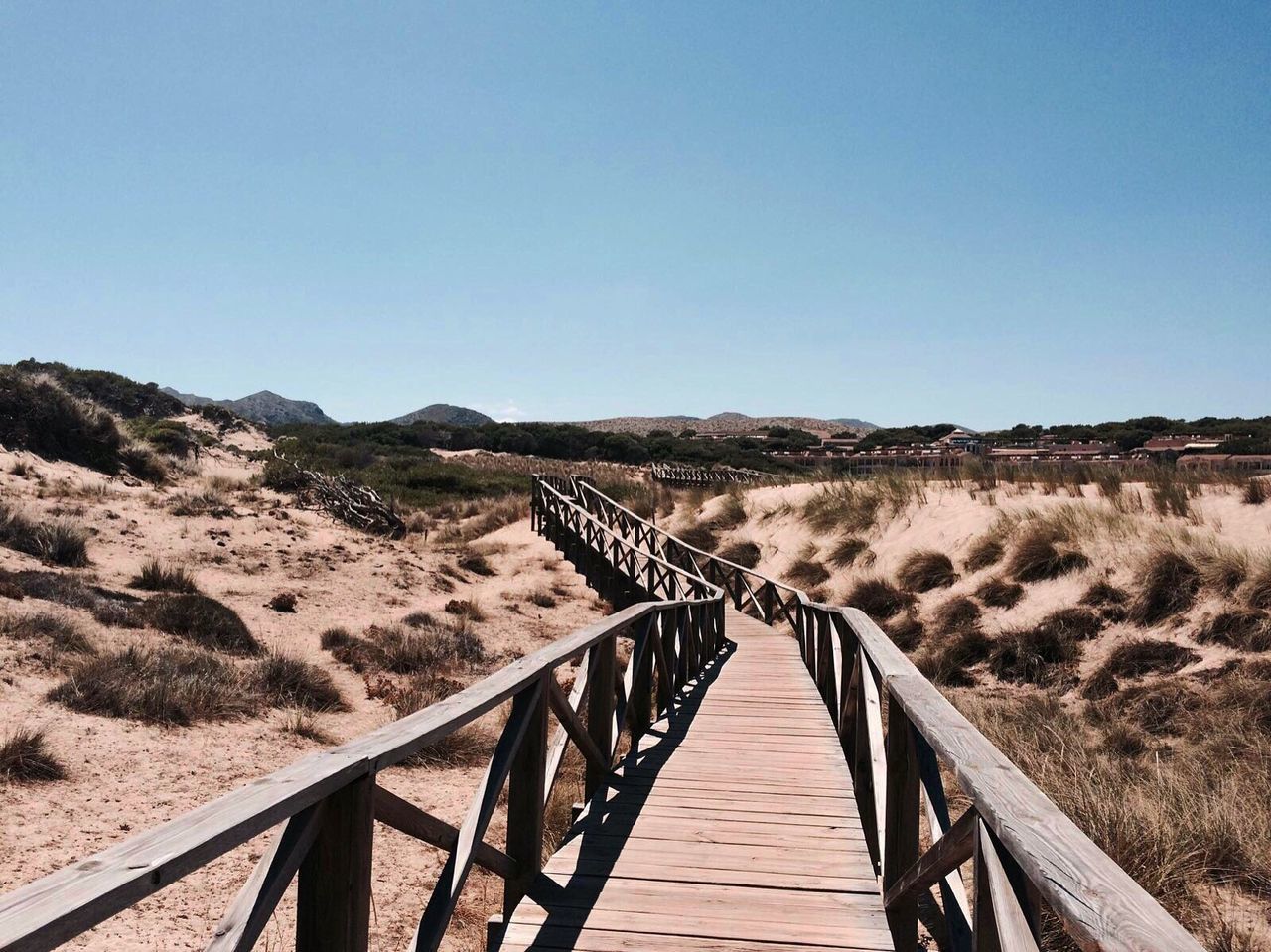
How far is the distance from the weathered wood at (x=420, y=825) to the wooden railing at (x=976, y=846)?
1.41 metres

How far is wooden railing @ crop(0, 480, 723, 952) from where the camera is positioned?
51.1 inches

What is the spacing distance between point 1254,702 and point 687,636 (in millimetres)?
5538

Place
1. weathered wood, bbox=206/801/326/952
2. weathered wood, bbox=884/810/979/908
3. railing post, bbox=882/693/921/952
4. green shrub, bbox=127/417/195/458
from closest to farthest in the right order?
1. weathered wood, bbox=206/801/326/952
2. weathered wood, bbox=884/810/979/908
3. railing post, bbox=882/693/921/952
4. green shrub, bbox=127/417/195/458

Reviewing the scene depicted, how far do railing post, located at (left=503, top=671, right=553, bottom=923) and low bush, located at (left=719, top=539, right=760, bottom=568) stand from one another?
56.7 ft

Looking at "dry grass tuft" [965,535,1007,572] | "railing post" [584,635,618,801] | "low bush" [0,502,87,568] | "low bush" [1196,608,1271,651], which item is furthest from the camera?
"dry grass tuft" [965,535,1007,572]

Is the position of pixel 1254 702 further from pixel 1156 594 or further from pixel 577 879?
pixel 577 879

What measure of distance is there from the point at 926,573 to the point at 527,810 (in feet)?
42.9

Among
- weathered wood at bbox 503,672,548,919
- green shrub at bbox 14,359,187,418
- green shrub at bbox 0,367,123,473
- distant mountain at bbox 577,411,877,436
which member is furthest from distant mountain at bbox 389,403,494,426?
weathered wood at bbox 503,672,548,919

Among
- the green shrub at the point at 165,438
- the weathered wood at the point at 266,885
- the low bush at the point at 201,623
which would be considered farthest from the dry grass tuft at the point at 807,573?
the green shrub at the point at 165,438

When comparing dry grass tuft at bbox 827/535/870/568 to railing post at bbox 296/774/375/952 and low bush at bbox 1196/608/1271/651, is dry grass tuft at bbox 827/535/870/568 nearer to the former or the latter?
low bush at bbox 1196/608/1271/651

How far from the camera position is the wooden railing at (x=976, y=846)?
1380mm

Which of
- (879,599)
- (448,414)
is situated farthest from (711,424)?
(879,599)

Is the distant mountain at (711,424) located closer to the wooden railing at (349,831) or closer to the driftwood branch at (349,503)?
the driftwood branch at (349,503)

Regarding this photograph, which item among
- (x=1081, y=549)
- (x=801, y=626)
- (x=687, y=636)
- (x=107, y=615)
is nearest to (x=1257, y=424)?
(x=1081, y=549)
